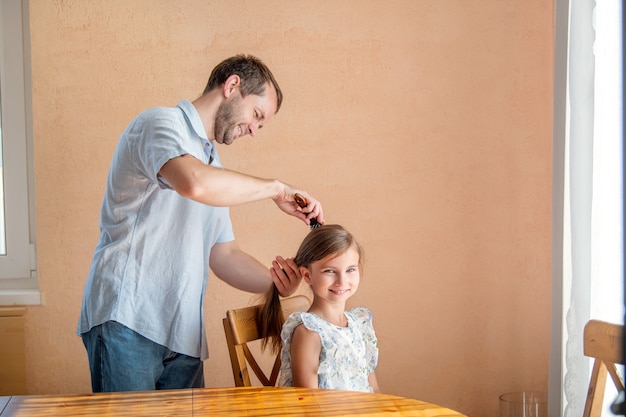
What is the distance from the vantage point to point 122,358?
6.15 feet

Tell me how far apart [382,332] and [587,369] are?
870 mm

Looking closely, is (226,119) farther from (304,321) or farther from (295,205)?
(304,321)

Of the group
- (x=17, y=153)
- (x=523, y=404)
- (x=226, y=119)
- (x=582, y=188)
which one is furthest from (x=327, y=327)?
(x=17, y=153)

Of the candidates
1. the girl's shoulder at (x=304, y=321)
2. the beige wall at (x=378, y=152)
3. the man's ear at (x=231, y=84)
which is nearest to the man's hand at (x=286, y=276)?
the girl's shoulder at (x=304, y=321)

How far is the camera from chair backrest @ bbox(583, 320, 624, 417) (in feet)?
5.62

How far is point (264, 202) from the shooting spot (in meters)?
3.00

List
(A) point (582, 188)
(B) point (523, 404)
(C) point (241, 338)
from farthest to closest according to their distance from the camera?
1. (B) point (523, 404)
2. (A) point (582, 188)
3. (C) point (241, 338)

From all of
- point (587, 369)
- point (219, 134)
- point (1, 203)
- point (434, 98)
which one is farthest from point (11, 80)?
point (587, 369)

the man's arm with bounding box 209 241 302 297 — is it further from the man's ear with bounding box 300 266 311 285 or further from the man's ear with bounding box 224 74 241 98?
the man's ear with bounding box 224 74 241 98

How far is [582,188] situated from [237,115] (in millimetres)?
1110

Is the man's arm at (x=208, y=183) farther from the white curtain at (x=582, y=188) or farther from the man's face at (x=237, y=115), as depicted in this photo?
the white curtain at (x=582, y=188)

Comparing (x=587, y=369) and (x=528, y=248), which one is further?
(x=528, y=248)

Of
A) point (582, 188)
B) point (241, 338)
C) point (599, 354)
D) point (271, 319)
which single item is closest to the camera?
point (599, 354)

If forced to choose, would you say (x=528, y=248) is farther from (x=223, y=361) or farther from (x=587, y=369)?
Result: (x=223, y=361)
